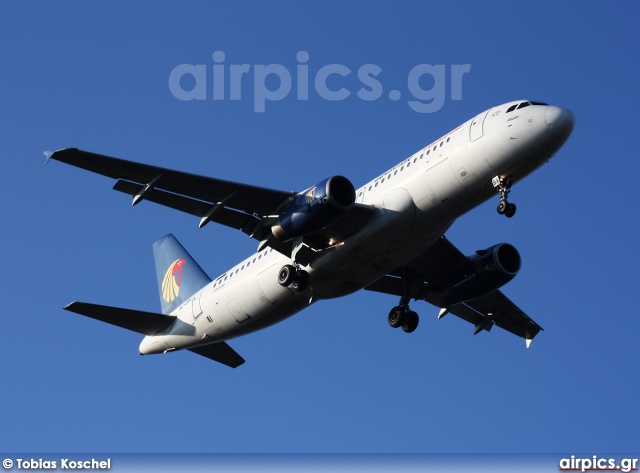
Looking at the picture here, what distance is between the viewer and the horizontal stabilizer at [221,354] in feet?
155

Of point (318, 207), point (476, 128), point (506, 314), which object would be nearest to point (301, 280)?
point (318, 207)

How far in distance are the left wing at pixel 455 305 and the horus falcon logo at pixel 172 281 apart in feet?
28.3

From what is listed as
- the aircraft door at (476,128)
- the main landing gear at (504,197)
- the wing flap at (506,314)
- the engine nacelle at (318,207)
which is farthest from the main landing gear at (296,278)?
the wing flap at (506,314)

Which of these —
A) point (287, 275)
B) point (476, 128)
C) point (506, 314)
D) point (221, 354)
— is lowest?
point (221, 354)

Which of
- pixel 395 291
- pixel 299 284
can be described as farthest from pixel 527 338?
pixel 299 284

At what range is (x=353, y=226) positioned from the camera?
38.7m

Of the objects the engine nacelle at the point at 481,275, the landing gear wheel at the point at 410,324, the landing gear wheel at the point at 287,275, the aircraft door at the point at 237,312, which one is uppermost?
the engine nacelle at the point at 481,275

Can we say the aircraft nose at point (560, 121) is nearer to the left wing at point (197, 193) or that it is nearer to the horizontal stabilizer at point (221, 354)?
the left wing at point (197, 193)

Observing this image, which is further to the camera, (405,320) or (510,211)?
(405,320)

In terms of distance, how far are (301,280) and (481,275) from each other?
776 cm

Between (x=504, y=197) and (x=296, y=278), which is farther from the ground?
(x=504, y=197)

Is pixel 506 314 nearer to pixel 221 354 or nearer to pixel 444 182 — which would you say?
pixel 221 354

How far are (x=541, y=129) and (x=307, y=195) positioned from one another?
7946mm

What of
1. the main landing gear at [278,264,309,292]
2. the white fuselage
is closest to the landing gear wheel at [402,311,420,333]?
the white fuselage
